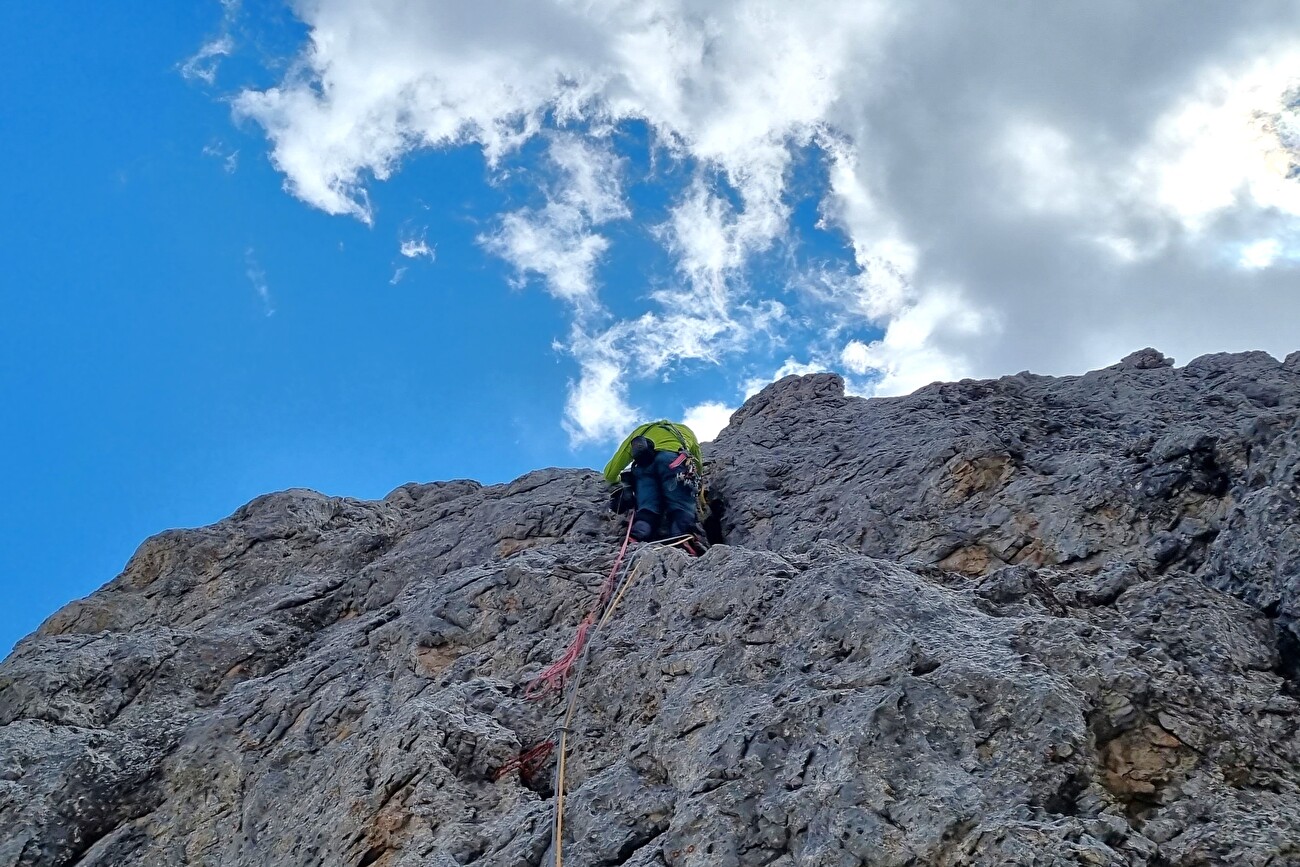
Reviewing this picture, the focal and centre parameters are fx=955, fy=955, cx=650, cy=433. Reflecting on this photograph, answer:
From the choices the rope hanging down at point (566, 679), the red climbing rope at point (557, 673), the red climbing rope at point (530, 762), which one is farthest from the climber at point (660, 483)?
the red climbing rope at point (530, 762)

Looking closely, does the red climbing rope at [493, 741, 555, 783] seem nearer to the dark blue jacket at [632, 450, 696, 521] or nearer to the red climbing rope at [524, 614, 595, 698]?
the red climbing rope at [524, 614, 595, 698]

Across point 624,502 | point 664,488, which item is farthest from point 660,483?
point 624,502

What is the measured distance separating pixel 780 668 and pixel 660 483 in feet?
17.9

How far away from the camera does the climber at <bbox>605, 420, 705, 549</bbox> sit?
36.5ft

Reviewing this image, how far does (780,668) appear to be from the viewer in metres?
6.15

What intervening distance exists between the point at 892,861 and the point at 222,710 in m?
6.66

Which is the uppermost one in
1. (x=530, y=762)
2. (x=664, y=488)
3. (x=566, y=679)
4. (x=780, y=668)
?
(x=664, y=488)

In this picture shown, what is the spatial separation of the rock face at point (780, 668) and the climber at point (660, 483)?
0.46 metres

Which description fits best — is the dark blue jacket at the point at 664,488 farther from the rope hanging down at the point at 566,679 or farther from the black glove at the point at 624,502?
the rope hanging down at the point at 566,679

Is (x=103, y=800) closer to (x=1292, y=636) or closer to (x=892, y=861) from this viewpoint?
(x=892, y=861)

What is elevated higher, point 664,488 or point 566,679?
point 664,488

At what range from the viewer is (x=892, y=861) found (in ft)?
14.5

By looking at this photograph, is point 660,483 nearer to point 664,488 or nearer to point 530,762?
point 664,488

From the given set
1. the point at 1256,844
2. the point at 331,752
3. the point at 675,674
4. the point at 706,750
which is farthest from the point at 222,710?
the point at 1256,844
